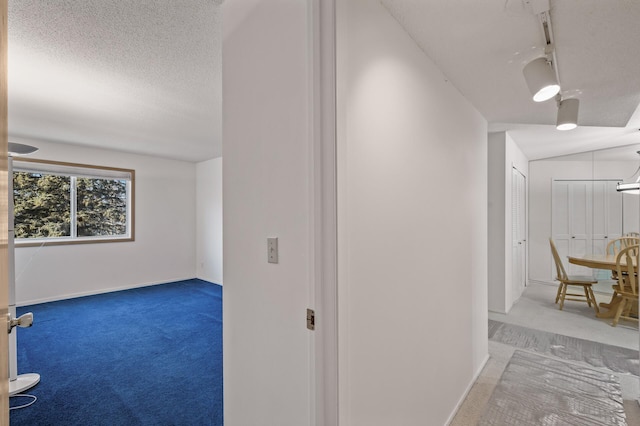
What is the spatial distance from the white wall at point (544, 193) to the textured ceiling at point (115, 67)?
19.0ft

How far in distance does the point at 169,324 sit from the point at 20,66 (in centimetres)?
281

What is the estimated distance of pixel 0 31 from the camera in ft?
1.65

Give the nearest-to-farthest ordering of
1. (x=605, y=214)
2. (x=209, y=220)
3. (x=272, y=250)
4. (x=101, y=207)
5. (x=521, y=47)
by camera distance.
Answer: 1. (x=272, y=250)
2. (x=521, y=47)
3. (x=101, y=207)
4. (x=605, y=214)
5. (x=209, y=220)

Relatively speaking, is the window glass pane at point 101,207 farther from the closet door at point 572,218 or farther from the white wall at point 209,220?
the closet door at point 572,218

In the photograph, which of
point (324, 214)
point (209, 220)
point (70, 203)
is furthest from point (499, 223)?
point (70, 203)

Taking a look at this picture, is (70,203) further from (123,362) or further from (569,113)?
(569,113)

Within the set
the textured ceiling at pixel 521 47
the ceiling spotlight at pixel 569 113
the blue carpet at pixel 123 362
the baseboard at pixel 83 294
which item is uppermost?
the textured ceiling at pixel 521 47

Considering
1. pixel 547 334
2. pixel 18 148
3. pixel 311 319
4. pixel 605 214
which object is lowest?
pixel 547 334

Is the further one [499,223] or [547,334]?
[499,223]

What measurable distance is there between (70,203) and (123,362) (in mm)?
3401

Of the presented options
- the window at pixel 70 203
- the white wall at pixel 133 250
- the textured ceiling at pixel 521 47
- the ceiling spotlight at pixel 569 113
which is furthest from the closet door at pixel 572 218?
the window at pixel 70 203

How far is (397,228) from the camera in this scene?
58.0 inches

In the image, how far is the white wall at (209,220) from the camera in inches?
229

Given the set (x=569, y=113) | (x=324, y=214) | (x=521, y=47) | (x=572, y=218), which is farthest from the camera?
(x=572, y=218)
